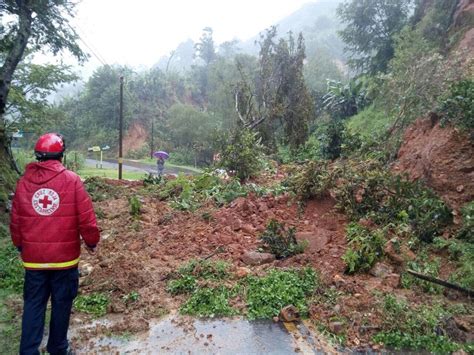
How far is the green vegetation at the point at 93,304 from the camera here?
14.9 ft

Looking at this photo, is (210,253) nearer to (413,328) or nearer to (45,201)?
(413,328)

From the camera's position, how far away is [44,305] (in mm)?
3340

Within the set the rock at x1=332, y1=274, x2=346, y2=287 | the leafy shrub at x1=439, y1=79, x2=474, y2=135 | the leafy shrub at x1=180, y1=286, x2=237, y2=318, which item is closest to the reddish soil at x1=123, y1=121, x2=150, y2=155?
the leafy shrub at x1=439, y1=79, x2=474, y2=135

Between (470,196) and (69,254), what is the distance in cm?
650

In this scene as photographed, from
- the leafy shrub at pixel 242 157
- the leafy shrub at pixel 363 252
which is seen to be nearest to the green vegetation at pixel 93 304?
the leafy shrub at pixel 363 252

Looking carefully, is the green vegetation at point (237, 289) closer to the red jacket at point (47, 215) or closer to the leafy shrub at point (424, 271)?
the leafy shrub at point (424, 271)

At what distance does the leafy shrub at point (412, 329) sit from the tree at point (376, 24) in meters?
21.0

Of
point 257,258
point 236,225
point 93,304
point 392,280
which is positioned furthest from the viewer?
point 236,225

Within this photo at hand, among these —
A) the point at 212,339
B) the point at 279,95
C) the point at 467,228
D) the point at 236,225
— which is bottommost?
the point at 212,339

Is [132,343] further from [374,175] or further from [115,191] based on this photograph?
[115,191]

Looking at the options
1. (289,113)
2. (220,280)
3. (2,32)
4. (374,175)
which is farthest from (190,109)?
(220,280)

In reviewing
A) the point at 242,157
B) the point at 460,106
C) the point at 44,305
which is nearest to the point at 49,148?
the point at 44,305

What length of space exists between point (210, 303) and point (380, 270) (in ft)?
7.62

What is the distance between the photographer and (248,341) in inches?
159
